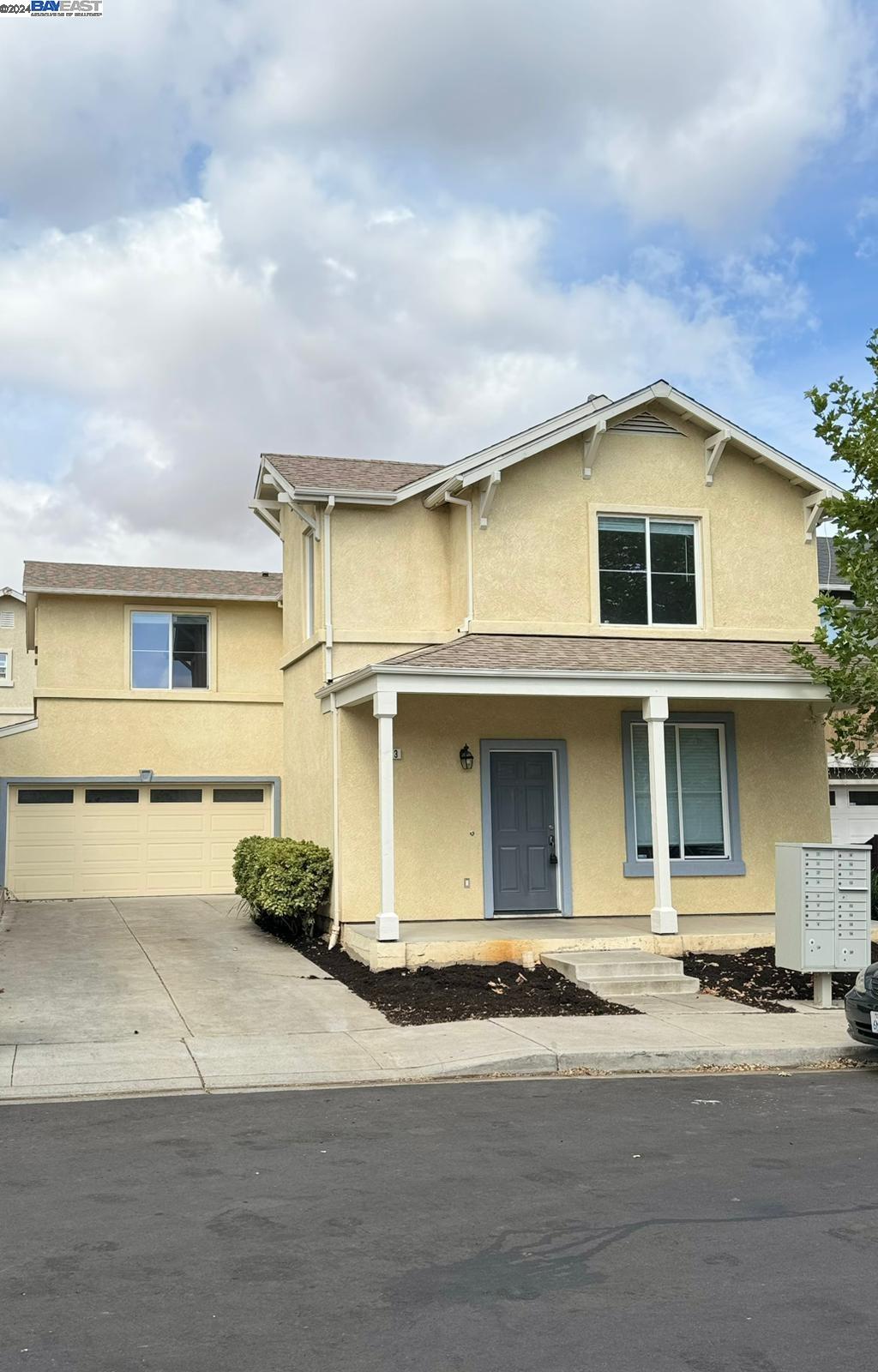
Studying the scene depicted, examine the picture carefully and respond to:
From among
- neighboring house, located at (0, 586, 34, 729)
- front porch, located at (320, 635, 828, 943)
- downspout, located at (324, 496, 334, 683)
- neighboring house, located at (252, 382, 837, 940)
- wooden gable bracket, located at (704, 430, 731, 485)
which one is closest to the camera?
front porch, located at (320, 635, 828, 943)

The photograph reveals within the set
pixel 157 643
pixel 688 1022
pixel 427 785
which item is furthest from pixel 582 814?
pixel 157 643

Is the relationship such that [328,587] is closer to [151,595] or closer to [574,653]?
[574,653]

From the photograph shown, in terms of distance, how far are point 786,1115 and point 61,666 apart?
18085 millimetres

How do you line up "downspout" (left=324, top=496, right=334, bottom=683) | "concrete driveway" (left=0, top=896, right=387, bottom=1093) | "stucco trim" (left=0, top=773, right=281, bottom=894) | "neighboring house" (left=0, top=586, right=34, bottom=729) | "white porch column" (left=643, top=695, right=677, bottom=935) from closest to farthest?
"concrete driveway" (left=0, top=896, right=387, bottom=1093) → "white porch column" (left=643, top=695, right=677, bottom=935) → "downspout" (left=324, top=496, right=334, bottom=683) → "stucco trim" (left=0, top=773, right=281, bottom=894) → "neighboring house" (left=0, top=586, right=34, bottom=729)

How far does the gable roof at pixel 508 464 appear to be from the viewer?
53.0ft

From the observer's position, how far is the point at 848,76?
13562 mm

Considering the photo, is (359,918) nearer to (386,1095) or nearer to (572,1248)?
(386,1095)

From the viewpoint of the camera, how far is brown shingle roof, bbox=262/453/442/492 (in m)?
16.6

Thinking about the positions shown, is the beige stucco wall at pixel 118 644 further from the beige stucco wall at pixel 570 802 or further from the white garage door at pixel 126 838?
the beige stucco wall at pixel 570 802

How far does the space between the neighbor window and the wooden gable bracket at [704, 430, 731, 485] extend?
10898 millimetres

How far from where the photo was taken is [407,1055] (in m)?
10.1

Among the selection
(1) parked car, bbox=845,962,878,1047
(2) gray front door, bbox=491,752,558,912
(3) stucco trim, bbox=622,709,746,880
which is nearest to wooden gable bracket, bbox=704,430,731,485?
(3) stucco trim, bbox=622,709,746,880

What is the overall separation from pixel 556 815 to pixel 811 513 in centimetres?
577

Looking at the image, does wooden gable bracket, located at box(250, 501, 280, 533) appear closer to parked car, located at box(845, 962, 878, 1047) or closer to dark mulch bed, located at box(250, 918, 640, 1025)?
dark mulch bed, located at box(250, 918, 640, 1025)
